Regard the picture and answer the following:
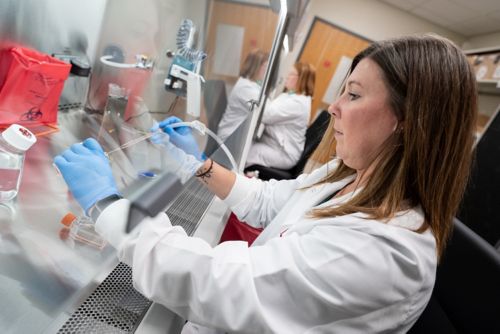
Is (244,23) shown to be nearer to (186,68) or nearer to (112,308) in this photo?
(186,68)

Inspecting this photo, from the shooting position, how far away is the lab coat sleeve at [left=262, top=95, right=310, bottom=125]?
2.50 metres

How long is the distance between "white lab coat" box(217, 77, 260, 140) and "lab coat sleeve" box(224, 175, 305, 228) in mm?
1086

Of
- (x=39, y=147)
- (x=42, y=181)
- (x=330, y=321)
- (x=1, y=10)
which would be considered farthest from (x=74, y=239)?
(x=1, y=10)

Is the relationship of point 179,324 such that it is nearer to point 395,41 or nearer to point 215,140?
point 395,41

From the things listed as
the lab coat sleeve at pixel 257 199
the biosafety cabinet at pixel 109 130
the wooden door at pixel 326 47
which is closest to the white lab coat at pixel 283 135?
the biosafety cabinet at pixel 109 130

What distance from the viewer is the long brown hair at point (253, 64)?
2.15 m

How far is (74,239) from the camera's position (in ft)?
2.02

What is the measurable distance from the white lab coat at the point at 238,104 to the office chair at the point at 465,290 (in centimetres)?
162

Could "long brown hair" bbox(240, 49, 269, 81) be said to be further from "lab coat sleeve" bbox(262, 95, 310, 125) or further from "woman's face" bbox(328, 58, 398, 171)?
"woman's face" bbox(328, 58, 398, 171)

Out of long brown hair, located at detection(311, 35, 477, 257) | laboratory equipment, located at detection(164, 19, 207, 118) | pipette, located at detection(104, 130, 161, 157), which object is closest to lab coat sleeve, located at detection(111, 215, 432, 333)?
long brown hair, located at detection(311, 35, 477, 257)

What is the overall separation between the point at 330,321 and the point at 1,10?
3.67 ft

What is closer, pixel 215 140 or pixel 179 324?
pixel 179 324

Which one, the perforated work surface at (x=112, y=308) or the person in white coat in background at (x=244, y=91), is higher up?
the person in white coat in background at (x=244, y=91)

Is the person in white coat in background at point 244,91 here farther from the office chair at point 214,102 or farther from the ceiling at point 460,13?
the ceiling at point 460,13
